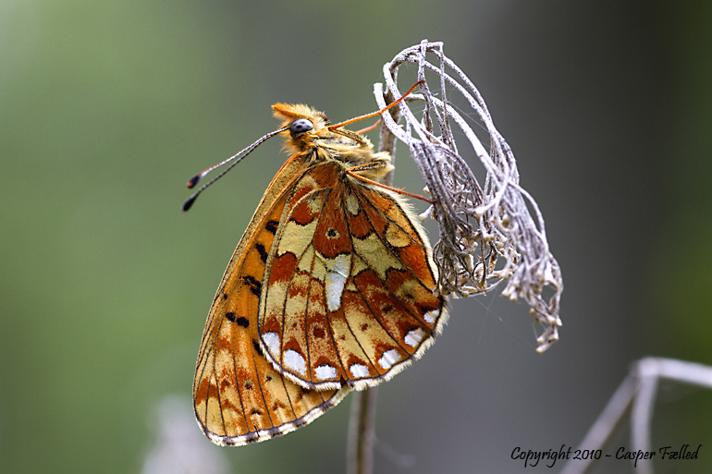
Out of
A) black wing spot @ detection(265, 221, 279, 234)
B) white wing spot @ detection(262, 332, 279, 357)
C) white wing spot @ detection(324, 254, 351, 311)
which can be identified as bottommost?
white wing spot @ detection(262, 332, 279, 357)

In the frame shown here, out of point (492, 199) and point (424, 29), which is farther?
point (424, 29)

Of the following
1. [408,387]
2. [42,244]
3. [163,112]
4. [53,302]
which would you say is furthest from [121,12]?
[408,387]

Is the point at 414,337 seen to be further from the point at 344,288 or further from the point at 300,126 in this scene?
the point at 300,126

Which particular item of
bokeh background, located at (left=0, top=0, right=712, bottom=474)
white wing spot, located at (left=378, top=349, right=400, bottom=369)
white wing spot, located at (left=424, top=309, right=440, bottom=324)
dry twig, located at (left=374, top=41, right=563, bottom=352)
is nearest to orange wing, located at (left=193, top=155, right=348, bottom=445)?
white wing spot, located at (left=378, top=349, right=400, bottom=369)

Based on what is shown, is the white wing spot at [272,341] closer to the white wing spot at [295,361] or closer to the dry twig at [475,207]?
the white wing spot at [295,361]

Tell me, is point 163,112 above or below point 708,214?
above

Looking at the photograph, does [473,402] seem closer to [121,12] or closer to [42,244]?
[42,244]

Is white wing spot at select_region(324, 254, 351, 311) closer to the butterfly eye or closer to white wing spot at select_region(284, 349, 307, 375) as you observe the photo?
white wing spot at select_region(284, 349, 307, 375)
